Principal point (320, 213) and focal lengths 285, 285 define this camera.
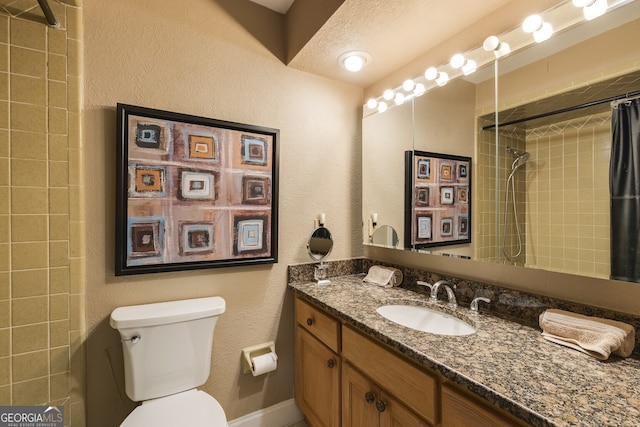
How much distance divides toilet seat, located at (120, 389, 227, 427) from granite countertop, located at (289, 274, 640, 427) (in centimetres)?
65

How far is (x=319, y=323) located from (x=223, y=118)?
1.21 m

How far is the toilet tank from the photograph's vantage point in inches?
47.6

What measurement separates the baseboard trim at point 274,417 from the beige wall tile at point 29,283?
1.15m

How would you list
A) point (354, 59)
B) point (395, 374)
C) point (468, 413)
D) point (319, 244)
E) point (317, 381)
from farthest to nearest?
point (319, 244) → point (354, 59) → point (317, 381) → point (395, 374) → point (468, 413)

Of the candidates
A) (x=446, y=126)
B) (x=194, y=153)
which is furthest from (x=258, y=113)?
(x=446, y=126)

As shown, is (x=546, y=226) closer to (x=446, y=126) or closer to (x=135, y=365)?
(x=446, y=126)

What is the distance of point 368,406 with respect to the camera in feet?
3.74

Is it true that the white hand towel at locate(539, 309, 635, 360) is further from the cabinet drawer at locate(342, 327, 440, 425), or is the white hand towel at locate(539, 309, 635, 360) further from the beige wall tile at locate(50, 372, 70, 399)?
the beige wall tile at locate(50, 372, 70, 399)

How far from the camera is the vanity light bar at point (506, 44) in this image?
1021mm

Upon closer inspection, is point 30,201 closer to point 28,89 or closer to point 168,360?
point 28,89

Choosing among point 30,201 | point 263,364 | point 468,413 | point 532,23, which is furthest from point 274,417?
point 532,23

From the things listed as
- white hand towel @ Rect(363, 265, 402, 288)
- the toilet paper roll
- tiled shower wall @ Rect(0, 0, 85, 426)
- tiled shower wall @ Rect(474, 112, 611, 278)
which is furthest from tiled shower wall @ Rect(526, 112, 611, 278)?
tiled shower wall @ Rect(0, 0, 85, 426)

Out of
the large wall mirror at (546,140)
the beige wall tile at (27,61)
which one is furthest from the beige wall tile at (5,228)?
the large wall mirror at (546,140)

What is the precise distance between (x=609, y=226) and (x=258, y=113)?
5.37 feet
